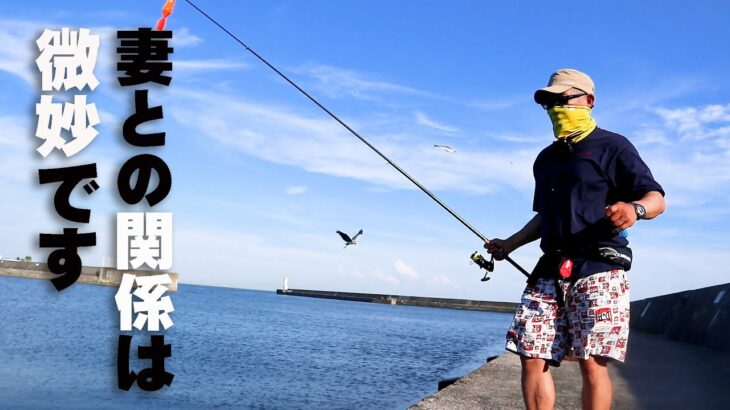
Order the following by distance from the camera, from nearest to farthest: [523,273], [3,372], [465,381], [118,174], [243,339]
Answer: [523,273]
[465,381]
[118,174]
[3,372]
[243,339]

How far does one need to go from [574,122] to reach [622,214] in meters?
0.53

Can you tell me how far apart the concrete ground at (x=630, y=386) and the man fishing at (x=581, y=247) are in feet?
6.80

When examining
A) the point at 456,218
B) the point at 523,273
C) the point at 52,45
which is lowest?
the point at 523,273

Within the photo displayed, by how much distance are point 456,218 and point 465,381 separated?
2.85m

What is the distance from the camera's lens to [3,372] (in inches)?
503

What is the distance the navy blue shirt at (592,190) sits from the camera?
2920mm

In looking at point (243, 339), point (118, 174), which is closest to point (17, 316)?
point (243, 339)

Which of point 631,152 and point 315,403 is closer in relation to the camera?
point 631,152

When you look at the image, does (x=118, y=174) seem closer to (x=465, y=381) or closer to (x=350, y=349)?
(x=465, y=381)

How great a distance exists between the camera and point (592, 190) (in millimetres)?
2949

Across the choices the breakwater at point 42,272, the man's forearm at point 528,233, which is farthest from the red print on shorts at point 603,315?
the breakwater at point 42,272

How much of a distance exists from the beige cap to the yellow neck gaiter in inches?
3.4

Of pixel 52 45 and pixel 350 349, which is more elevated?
pixel 52 45

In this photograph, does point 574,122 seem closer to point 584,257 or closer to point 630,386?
point 584,257
